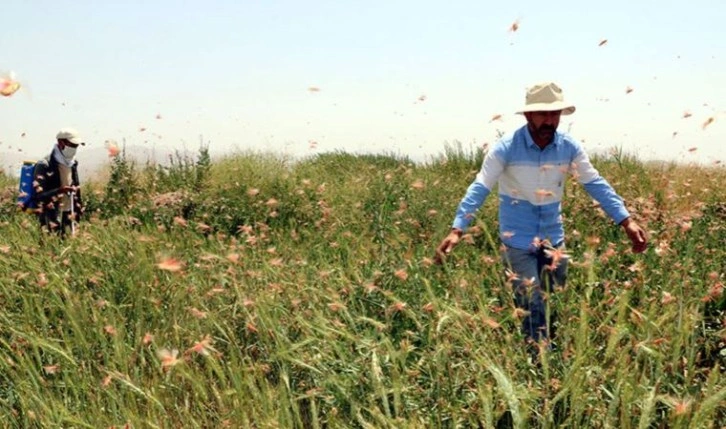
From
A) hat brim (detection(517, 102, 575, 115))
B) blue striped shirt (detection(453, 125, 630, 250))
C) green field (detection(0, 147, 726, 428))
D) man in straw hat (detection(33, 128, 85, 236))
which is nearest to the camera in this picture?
green field (detection(0, 147, 726, 428))

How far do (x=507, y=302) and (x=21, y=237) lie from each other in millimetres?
4857

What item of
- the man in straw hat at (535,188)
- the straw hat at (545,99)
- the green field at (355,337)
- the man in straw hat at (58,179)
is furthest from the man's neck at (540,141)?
the man in straw hat at (58,179)

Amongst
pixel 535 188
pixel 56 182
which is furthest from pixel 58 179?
pixel 535 188

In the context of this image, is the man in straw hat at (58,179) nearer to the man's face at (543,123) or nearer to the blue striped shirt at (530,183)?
the blue striped shirt at (530,183)

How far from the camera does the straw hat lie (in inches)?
135

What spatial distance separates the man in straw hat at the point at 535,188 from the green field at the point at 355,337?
0.63ft

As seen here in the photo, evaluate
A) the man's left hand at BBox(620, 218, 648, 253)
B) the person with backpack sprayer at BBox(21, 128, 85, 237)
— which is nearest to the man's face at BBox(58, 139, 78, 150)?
the person with backpack sprayer at BBox(21, 128, 85, 237)

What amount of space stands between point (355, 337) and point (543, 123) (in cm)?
169

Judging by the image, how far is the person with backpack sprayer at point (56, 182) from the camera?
6.78 meters

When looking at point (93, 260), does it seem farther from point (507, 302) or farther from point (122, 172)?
point (122, 172)

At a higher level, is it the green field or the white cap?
the white cap

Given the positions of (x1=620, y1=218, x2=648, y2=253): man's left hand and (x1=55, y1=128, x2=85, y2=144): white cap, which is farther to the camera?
(x1=55, y1=128, x2=85, y2=144): white cap

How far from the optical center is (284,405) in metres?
2.15

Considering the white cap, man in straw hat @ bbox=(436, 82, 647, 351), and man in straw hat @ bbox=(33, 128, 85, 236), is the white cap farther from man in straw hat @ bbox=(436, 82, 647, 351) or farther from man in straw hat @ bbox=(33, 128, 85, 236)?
man in straw hat @ bbox=(436, 82, 647, 351)
